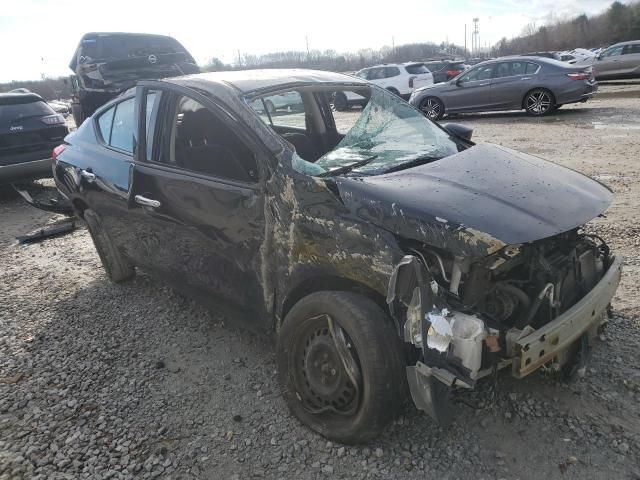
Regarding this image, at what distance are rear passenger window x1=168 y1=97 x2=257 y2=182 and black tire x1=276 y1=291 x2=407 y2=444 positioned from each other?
86 centimetres

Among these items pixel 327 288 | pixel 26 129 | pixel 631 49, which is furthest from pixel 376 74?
pixel 327 288

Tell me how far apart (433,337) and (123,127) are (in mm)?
2887

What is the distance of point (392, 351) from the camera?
2139 mm

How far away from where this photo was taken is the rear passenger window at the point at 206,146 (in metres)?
2.80

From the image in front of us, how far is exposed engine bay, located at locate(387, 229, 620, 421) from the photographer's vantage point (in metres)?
1.95

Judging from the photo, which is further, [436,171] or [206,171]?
[206,171]

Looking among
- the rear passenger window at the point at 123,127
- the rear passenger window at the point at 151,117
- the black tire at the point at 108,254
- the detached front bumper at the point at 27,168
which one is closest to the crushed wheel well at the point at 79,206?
the black tire at the point at 108,254

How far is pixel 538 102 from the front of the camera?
12.4 meters

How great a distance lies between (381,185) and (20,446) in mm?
2310

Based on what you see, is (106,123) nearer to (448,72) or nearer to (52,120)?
(52,120)

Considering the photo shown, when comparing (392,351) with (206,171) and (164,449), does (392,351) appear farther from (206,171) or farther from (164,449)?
(206,171)

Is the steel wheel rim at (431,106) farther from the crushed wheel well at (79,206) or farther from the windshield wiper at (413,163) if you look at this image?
the windshield wiper at (413,163)

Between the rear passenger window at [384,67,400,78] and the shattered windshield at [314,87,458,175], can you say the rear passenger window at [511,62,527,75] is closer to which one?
the rear passenger window at [384,67,400,78]

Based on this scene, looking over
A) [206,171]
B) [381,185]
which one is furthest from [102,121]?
[381,185]
